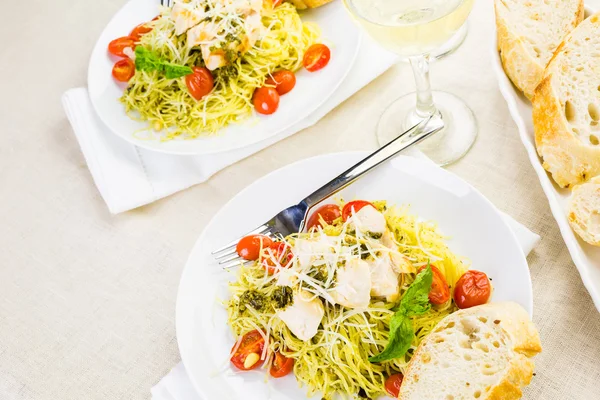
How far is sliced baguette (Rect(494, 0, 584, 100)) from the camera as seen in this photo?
2.71 m

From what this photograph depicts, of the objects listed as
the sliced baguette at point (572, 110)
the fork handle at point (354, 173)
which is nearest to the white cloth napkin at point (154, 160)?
the fork handle at point (354, 173)

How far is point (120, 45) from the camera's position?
365cm

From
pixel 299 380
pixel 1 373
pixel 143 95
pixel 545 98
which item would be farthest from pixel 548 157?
pixel 1 373

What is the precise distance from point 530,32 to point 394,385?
1.61 meters

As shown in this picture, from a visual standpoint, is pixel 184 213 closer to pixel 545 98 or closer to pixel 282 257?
pixel 282 257

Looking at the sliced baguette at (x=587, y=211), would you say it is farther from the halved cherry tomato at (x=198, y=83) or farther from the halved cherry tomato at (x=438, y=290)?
the halved cherry tomato at (x=198, y=83)

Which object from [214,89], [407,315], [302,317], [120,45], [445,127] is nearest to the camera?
[407,315]

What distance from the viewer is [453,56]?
339 cm

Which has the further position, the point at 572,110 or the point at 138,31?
the point at 138,31

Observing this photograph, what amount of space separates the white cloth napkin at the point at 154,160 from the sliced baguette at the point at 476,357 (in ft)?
4.82

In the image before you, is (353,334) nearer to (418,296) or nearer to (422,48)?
(418,296)

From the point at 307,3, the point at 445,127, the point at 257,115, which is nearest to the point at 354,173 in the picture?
the point at 445,127

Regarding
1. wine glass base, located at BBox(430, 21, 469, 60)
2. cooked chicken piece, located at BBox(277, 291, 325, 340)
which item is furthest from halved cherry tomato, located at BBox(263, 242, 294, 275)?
wine glass base, located at BBox(430, 21, 469, 60)

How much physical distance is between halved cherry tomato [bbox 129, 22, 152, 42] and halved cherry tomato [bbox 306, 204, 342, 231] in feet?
5.26
